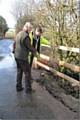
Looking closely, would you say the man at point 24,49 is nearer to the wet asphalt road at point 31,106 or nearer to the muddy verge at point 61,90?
the wet asphalt road at point 31,106

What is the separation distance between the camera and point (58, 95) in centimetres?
947

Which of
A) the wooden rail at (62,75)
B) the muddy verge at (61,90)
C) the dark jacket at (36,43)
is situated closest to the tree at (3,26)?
the wooden rail at (62,75)

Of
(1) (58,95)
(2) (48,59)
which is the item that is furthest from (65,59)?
(1) (58,95)

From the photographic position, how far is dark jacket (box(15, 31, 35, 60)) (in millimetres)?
9593

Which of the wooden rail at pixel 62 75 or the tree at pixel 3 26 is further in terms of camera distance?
the tree at pixel 3 26

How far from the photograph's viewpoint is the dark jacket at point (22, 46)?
959cm

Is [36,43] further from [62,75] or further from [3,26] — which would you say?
[3,26]

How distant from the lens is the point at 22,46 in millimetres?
9727

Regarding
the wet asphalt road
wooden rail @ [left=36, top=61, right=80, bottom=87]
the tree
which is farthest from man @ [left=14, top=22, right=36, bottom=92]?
the tree

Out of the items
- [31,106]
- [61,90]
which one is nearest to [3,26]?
[61,90]

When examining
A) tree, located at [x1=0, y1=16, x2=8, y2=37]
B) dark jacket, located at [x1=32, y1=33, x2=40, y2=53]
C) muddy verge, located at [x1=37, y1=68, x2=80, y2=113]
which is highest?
dark jacket, located at [x1=32, y1=33, x2=40, y2=53]

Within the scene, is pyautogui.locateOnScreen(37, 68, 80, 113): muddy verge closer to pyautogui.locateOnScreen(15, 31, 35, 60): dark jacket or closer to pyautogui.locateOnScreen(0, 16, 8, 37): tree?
pyautogui.locateOnScreen(15, 31, 35, 60): dark jacket

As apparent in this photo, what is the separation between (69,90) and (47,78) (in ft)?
6.30

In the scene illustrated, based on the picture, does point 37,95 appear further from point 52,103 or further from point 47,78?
point 47,78
